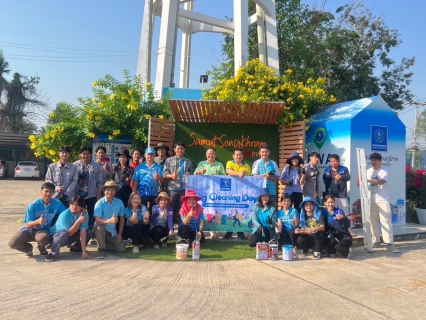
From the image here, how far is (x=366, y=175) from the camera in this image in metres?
6.84

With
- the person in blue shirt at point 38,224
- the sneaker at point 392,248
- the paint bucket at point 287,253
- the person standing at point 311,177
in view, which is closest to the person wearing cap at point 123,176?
the person in blue shirt at point 38,224

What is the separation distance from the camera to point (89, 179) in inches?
266

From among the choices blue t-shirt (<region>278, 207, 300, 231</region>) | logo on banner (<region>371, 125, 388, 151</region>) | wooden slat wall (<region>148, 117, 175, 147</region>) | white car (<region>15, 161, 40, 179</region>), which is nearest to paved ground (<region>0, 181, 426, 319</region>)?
blue t-shirt (<region>278, 207, 300, 231</region>)

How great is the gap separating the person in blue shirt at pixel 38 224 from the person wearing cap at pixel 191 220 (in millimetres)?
2051

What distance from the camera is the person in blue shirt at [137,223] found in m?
6.30

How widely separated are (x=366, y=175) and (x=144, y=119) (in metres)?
5.53

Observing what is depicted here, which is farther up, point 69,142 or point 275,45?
point 275,45

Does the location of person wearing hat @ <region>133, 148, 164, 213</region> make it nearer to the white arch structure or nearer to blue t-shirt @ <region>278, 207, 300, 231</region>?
blue t-shirt @ <region>278, 207, 300, 231</region>

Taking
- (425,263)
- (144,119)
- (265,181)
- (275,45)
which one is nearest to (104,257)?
(265,181)

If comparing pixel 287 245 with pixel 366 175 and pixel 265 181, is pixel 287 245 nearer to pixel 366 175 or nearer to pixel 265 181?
pixel 265 181

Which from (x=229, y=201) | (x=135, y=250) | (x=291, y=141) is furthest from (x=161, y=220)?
(x=291, y=141)

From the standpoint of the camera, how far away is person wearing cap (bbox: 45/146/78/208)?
6457mm

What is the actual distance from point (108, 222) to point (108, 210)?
0.78ft

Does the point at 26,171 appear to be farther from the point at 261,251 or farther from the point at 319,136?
the point at 261,251
